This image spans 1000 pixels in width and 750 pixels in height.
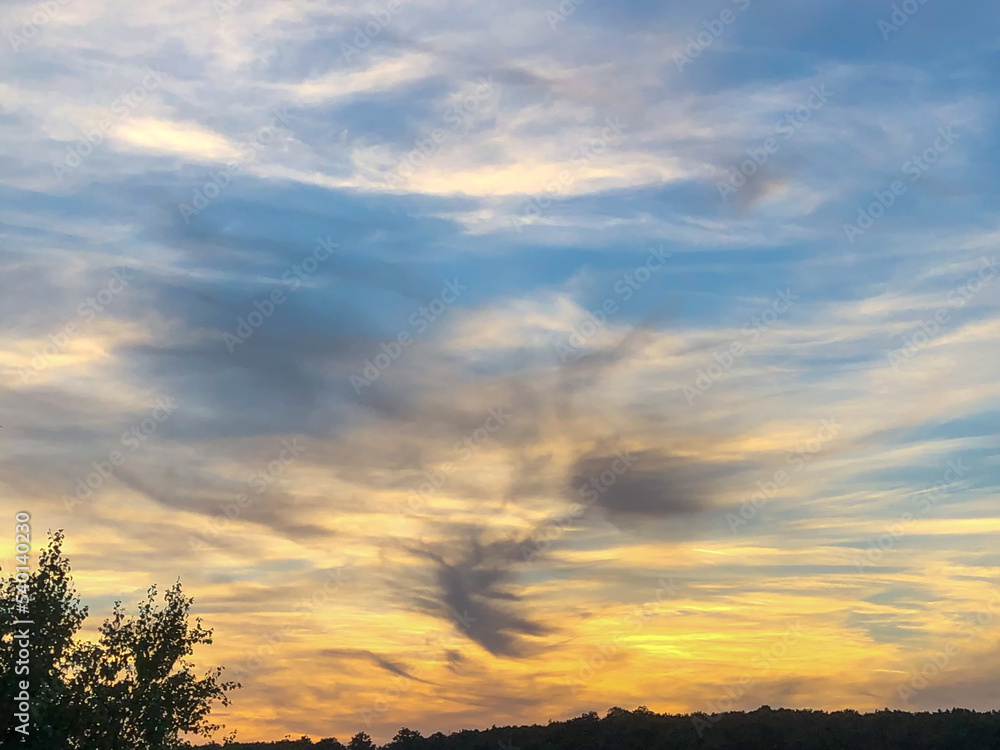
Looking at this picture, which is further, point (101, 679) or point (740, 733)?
point (740, 733)

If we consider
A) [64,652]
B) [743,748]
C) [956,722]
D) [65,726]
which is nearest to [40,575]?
[64,652]

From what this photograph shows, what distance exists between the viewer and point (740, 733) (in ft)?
388

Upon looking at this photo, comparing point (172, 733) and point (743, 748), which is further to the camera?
point (743, 748)

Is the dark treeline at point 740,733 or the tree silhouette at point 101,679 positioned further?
the dark treeline at point 740,733

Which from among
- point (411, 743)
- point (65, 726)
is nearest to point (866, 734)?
point (411, 743)

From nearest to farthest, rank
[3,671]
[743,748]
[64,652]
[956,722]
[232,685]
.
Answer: [3,671], [64,652], [232,685], [956,722], [743,748]

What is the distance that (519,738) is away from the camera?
133m

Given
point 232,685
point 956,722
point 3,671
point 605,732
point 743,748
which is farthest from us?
point 605,732

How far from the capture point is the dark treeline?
10731 cm

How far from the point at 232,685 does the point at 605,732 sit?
69772mm

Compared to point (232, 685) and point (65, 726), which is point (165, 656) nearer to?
point (232, 685)

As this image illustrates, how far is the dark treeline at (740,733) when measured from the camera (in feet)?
Result: 352

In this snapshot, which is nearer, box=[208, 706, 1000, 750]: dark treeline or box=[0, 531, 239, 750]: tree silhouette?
box=[0, 531, 239, 750]: tree silhouette

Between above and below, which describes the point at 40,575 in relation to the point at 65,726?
above
